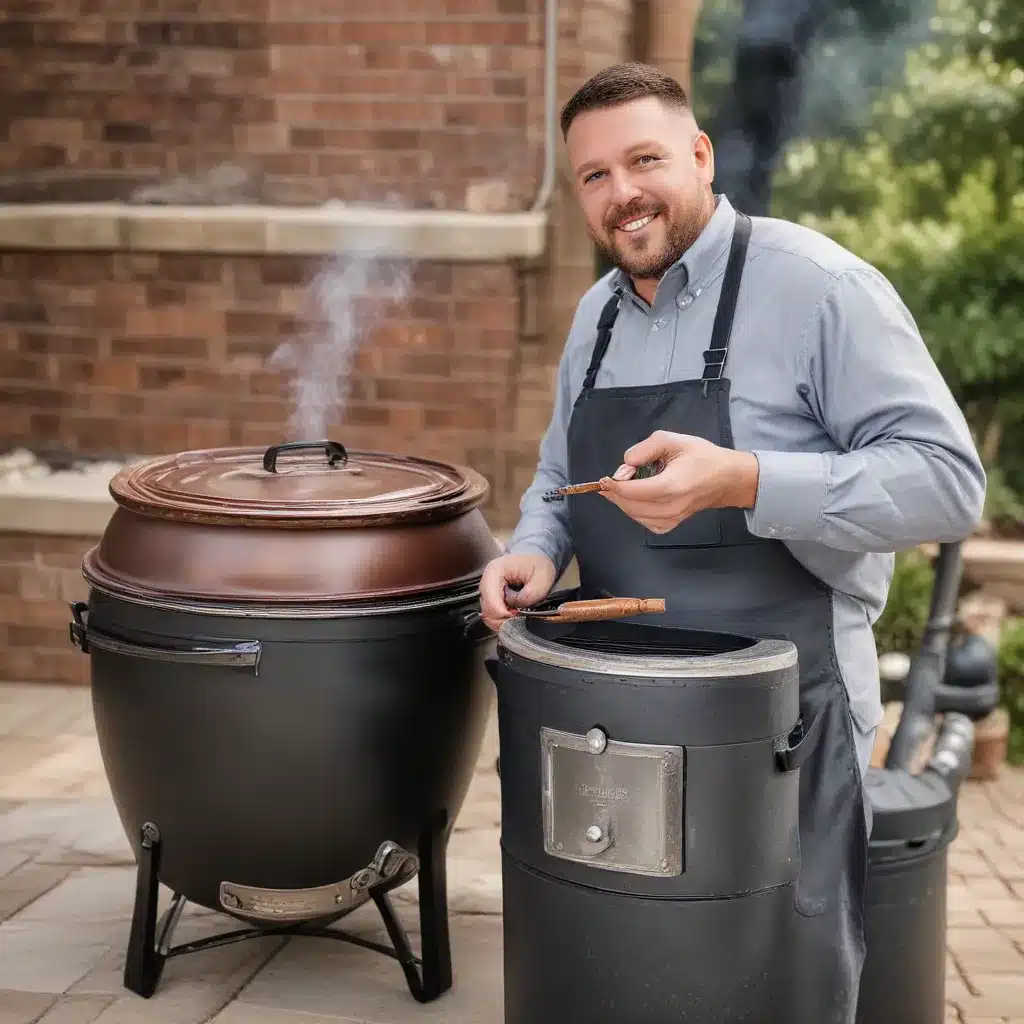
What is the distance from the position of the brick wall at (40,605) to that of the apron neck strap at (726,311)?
343 cm

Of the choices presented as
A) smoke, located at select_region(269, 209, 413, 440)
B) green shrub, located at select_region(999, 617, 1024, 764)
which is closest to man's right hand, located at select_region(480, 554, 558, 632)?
smoke, located at select_region(269, 209, 413, 440)

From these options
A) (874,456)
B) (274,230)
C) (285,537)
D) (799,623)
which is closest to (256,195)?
(274,230)

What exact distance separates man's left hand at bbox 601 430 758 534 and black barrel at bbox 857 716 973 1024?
3.04 ft

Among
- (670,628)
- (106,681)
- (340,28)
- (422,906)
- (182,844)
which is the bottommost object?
(422,906)

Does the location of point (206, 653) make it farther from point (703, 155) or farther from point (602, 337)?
point (703, 155)

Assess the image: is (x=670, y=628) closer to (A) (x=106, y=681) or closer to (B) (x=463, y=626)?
(B) (x=463, y=626)

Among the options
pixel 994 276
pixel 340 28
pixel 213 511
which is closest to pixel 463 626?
pixel 213 511

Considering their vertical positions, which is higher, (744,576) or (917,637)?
(744,576)

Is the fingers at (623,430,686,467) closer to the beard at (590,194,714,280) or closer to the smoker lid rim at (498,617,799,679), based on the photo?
the smoker lid rim at (498,617,799,679)

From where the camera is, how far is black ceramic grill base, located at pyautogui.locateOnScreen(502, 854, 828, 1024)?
2162 millimetres

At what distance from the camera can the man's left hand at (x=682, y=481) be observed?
210 centimetres

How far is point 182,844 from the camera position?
2844 millimetres

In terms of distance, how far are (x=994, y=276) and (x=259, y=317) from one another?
167 inches

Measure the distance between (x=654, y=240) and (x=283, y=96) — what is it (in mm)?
3243
